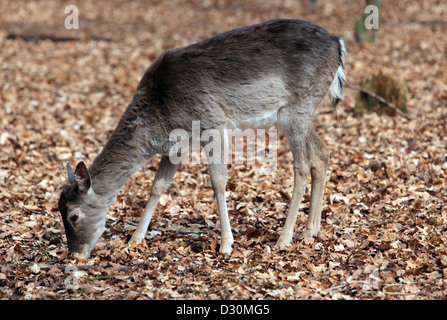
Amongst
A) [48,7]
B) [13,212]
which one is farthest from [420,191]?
[48,7]

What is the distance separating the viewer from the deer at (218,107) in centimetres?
530

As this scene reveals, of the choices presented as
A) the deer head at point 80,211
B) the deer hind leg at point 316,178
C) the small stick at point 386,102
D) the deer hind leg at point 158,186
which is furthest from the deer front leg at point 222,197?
the small stick at point 386,102

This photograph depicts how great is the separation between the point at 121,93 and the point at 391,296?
8079 mm

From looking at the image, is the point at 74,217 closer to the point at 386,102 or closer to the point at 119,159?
the point at 119,159

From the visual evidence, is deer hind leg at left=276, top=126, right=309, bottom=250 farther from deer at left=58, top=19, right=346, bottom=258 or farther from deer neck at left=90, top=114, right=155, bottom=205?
deer neck at left=90, top=114, right=155, bottom=205

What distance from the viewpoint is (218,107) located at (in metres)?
5.40

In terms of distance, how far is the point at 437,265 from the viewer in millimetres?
4895

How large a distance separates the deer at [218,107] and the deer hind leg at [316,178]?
0.02 metres

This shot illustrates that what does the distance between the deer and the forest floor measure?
0.37 metres

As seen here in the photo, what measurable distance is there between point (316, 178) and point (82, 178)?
2524 millimetres

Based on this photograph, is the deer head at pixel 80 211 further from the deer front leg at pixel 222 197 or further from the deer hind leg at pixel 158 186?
the deer front leg at pixel 222 197

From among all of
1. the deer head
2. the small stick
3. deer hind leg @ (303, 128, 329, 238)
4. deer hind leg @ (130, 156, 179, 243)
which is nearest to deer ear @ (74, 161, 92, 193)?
the deer head

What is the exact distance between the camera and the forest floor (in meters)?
4.72

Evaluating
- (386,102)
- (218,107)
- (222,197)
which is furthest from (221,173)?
(386,102)
